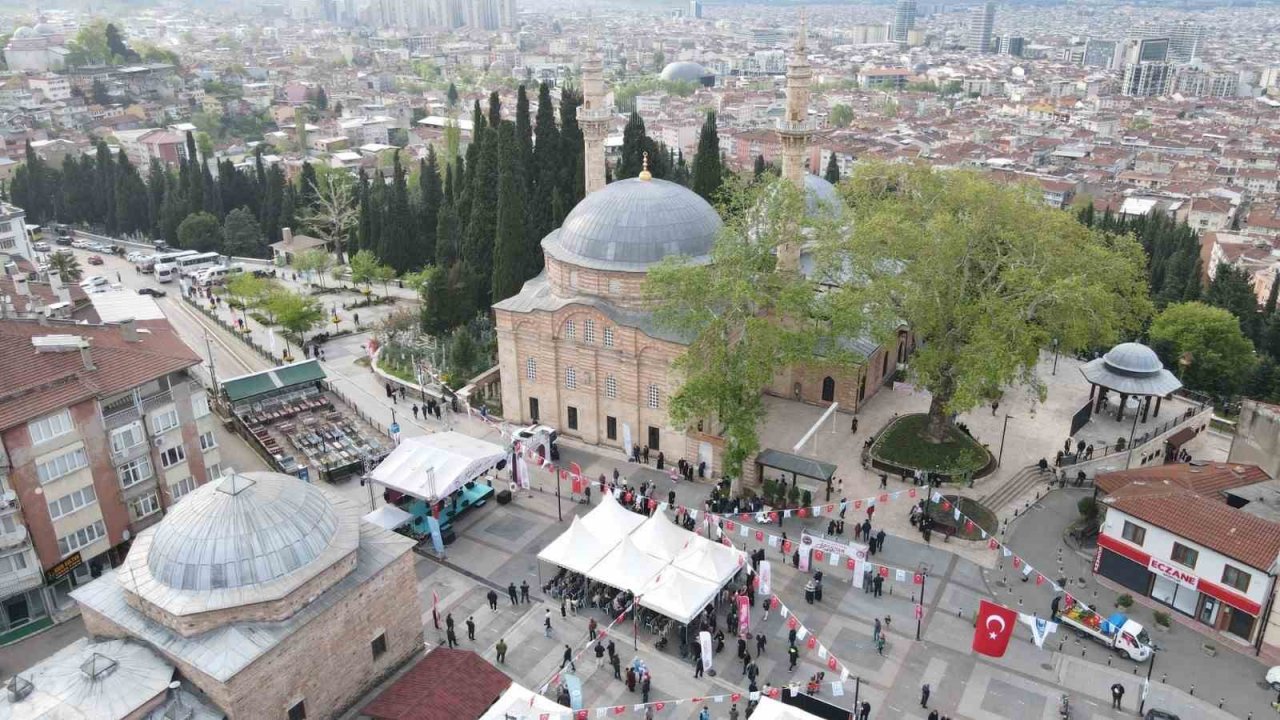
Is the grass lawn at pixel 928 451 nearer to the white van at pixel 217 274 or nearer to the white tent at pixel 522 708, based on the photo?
the white tent at pixel 522 708

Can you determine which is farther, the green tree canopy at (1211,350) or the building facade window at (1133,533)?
the green tree canopy at (1211,350)

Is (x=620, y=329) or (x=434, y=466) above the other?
(x=620, y=329)

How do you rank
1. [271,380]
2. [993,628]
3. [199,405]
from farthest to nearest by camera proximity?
1. [271,380]
2. [199,405]
3. [993,628]

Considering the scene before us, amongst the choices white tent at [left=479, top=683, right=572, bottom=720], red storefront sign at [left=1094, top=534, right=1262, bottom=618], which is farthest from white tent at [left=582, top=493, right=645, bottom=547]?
red storefront sign at [left=1094, top=534, right=1262, bottom=618]

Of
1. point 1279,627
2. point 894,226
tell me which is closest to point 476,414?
point 894,226

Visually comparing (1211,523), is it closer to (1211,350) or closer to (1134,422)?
(1134,422)

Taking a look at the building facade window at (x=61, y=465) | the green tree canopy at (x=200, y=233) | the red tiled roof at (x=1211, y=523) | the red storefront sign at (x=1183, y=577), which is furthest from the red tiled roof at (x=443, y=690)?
the green tree canopy at (x=200, y=233)

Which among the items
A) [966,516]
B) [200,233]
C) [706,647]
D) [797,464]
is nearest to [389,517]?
[706,647]
